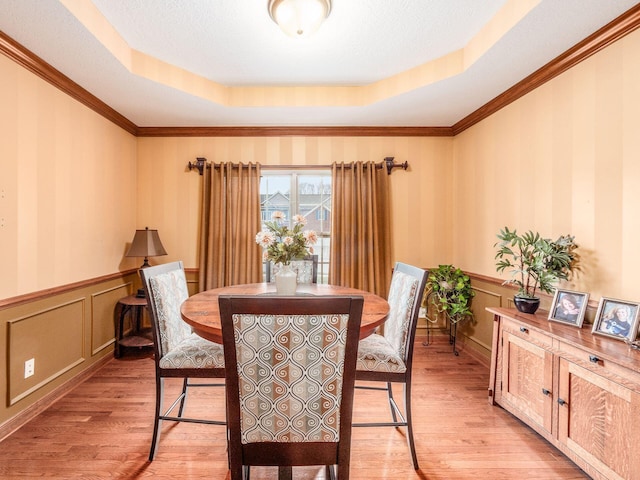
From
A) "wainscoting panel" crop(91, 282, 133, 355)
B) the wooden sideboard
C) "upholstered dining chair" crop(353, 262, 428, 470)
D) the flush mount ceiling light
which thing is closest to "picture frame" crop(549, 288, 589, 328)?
the wooden sideboard

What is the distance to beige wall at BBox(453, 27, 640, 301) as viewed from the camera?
6.06 ft

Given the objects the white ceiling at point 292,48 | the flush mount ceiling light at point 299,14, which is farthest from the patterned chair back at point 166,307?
the flush mount ceiling light at point 299,14

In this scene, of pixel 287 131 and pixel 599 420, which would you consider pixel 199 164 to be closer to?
pixel 287 131

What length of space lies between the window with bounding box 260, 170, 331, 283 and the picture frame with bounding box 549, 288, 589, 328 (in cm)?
225

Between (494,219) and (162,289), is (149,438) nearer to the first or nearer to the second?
(162,289)

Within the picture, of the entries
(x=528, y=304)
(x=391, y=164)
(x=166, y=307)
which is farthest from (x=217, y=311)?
(x=391, y=164)

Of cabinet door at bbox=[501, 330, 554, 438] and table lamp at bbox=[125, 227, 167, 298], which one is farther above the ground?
table lamp at bbox=[125, 227, 167, 298]

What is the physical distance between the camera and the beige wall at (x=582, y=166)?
185cm

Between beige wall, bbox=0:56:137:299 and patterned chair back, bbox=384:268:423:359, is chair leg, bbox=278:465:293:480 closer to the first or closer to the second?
patterned chair back, bbox=384:268:423:359

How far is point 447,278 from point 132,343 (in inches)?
126

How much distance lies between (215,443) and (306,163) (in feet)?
9.06

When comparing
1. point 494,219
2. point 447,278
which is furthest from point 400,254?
point 494,219

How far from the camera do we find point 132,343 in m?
3.17

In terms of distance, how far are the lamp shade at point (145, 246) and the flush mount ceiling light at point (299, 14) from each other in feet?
7.74
